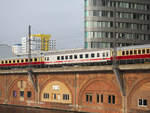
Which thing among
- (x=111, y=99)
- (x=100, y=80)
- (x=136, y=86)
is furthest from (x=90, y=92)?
(x=136, y=86)

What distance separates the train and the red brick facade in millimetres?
3588

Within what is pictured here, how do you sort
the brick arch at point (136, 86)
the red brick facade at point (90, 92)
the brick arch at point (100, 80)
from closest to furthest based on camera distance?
1. the brick arch at point (136, 86)
2. the red brick facade at point (90, 92)
3. the brick arch at point (100, 80)

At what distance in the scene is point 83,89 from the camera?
50.8 m

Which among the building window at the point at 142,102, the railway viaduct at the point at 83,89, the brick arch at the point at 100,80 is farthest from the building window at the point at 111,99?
the building window at the point at 142,102

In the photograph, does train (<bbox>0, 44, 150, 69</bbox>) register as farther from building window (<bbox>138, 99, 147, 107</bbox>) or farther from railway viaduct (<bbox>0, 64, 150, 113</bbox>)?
building window (<bbox>138, 99, 147, 107</bbox>)

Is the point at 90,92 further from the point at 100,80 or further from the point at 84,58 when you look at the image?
the point at 84,58

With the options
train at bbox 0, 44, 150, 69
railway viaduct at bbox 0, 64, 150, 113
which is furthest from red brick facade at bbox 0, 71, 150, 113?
train at bbox 0, 44, 150, 69

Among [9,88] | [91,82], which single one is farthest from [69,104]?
[9,88]

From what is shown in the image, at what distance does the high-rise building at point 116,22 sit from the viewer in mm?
70125

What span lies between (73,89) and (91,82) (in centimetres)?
455

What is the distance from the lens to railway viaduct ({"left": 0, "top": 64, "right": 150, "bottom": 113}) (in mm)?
43250

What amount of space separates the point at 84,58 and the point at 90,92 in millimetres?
7700

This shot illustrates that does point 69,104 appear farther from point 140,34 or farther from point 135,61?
point 140,34

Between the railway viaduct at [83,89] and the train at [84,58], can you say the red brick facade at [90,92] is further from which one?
the train at [84,58]
